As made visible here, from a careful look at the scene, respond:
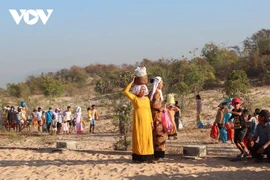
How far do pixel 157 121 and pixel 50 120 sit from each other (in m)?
9.11

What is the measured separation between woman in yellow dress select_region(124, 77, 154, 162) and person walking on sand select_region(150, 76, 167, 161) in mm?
199

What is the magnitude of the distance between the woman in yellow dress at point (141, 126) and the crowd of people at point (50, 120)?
27.2 ft

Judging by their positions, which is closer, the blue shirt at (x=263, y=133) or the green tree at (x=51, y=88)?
the blue shirt at (x=263, y=133)

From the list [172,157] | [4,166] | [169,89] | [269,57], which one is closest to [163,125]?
[172,157]

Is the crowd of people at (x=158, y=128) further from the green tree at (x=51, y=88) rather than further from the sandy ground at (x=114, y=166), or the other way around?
the green tree at (x=51, y=88)

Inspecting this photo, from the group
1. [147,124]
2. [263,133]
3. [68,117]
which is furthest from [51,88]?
[263,133]

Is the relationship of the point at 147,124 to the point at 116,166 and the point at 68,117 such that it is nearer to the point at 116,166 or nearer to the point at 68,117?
the point at 116,166

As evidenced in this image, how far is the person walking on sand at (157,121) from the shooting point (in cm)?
830

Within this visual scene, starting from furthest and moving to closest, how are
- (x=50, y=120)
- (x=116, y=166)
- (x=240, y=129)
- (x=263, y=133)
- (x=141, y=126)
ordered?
(x=50, y=120)
(x=240, y=129)
(x=116, y=166)
(x=141, y=126)
(x=263, y=133)

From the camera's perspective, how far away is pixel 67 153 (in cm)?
1007

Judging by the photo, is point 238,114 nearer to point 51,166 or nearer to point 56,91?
point 51,166

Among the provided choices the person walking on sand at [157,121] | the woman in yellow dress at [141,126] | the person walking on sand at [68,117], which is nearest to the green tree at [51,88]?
the person walking on sand at [68,117]

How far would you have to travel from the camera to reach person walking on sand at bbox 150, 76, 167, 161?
8305 millimetres

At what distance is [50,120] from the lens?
16594 millimetres
